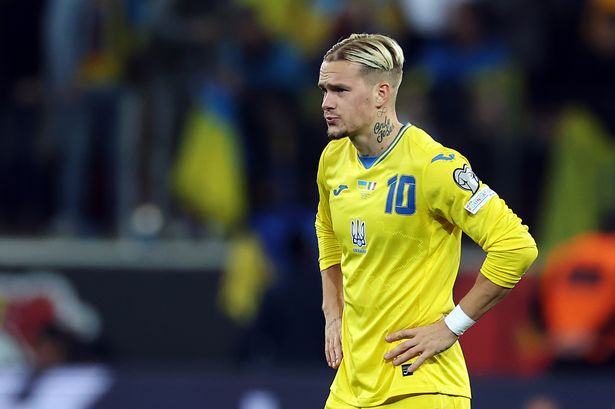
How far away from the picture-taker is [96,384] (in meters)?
7.60

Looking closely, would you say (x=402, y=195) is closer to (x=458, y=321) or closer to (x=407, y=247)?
(x=407, y=247)

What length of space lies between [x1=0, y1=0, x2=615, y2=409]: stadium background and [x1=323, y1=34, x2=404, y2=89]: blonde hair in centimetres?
442

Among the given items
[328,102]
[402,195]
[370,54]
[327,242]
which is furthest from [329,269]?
[370,54]

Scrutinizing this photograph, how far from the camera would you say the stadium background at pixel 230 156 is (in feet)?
29.6

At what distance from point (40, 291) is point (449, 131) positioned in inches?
121

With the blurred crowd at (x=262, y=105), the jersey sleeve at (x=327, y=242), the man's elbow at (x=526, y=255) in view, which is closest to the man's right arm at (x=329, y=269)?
the jersey sleeve at (x=327, y=242)

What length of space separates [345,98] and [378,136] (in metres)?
0.18

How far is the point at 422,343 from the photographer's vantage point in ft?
14.1

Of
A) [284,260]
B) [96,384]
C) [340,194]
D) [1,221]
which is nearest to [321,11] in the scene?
[284,260]

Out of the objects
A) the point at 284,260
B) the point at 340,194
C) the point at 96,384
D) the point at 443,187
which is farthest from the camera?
the point at 284,260

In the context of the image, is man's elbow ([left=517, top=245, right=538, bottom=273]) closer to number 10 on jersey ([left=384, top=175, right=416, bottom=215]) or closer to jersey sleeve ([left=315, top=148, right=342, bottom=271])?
number 10 on jersey ([left=384, top=175, right=416, bottom=215])

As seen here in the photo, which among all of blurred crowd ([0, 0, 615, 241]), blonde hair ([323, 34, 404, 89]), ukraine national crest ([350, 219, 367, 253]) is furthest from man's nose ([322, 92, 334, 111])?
blurred crowd ([0, 0, 615, 241])

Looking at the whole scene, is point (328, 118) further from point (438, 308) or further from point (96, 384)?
point (96, 384)

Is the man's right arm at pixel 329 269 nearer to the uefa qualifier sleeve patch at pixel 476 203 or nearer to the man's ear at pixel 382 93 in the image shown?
the man's ear at pixel 382 93
